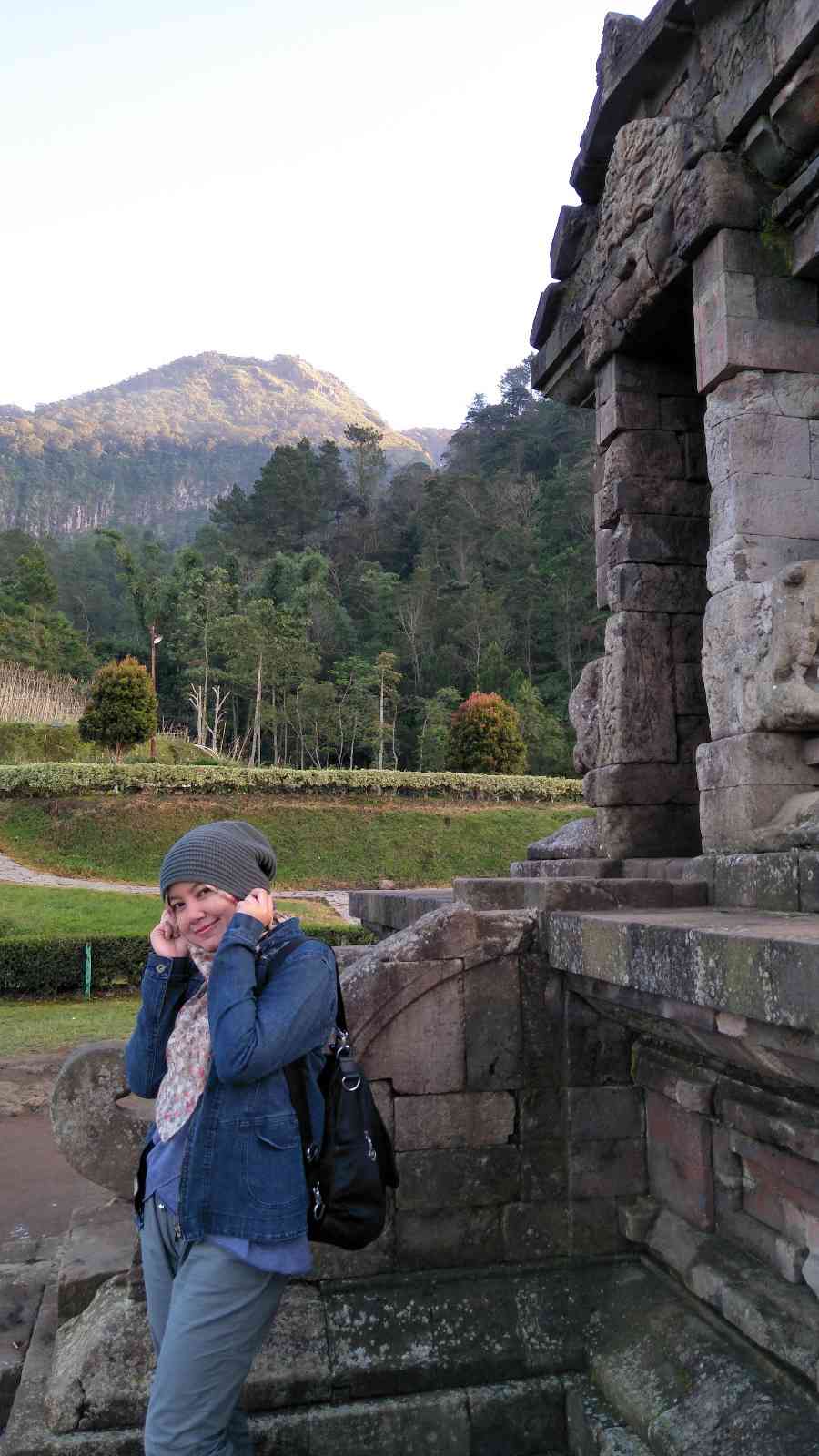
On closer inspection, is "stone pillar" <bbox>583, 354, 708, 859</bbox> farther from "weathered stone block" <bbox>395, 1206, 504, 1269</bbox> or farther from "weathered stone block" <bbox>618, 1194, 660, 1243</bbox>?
"weathered stone block" <bbox>395, 1206, 504, 1269</bbox>

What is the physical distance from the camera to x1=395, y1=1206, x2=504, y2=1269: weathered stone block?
3328mm

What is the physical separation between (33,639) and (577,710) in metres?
46.2

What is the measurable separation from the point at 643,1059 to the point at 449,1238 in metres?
0.91

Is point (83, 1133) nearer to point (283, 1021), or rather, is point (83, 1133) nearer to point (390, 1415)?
point (390, 1415)

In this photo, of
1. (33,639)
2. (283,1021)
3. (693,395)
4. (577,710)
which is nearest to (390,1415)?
(283,1021)

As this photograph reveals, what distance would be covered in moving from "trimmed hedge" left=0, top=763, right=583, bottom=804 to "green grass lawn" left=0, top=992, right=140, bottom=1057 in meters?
14.3

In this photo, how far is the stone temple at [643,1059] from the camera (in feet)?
9.26

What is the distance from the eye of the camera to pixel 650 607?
489 cm

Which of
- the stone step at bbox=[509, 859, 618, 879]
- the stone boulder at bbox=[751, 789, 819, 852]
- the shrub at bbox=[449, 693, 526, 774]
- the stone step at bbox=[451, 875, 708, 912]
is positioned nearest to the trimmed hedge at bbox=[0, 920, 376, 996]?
the stone step at bbox=[509, 859, 618, 879]

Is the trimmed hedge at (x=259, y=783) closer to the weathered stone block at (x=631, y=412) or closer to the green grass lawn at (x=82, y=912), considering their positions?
the green grass lawn at (x=82, y=912)

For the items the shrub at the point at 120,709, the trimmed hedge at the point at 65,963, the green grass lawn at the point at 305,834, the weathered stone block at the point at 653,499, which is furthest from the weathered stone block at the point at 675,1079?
the shrub at the point at 120,709

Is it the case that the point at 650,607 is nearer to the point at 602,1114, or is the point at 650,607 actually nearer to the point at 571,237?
the point at 571,237

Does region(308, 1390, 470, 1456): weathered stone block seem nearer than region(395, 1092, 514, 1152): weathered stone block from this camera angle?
Yes

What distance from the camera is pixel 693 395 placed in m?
Answer: 5.15
